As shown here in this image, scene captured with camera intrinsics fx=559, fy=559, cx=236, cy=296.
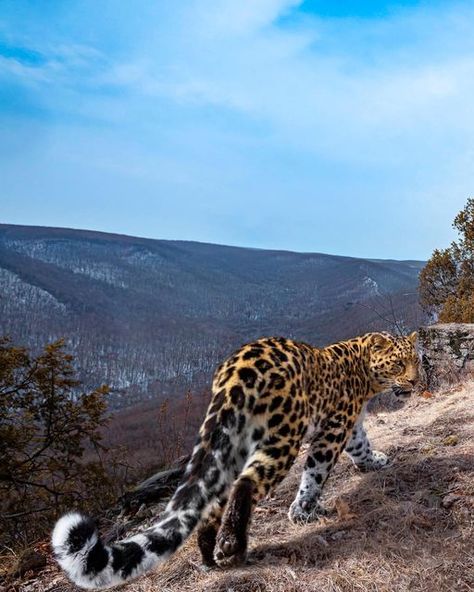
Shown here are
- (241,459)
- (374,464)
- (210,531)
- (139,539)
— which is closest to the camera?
(139,539)

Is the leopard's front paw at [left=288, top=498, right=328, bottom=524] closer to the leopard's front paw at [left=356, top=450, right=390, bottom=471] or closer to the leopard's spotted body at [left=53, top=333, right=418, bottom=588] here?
the leopard's spotted body at [left=53, top=333, right=418, bottom=588]

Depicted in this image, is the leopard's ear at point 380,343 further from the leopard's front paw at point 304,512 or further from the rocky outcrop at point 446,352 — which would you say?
the rocky outcrop at point 446,352

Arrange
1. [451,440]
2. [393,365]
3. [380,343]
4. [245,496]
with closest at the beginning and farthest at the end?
[245,496] < [393,365] < [380,343] < [451,440]

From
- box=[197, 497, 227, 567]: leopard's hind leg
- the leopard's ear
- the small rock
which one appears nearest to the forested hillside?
the small rock

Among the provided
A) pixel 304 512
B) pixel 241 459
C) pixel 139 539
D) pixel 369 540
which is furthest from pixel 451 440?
pixel 139 539

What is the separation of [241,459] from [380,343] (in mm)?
2920

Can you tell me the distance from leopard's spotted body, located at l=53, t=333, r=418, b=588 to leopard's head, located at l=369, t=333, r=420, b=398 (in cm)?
83

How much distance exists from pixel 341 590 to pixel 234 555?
2.91 feet

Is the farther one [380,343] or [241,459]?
[380,343]

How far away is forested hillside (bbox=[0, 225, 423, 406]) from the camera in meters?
116

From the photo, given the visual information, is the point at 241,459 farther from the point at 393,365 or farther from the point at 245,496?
the point at 393,365

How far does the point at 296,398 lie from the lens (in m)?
5.07

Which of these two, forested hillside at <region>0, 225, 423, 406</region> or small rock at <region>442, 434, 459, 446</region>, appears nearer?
small rock at <region>442, 434, 459, 446</region>

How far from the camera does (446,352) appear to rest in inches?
509
